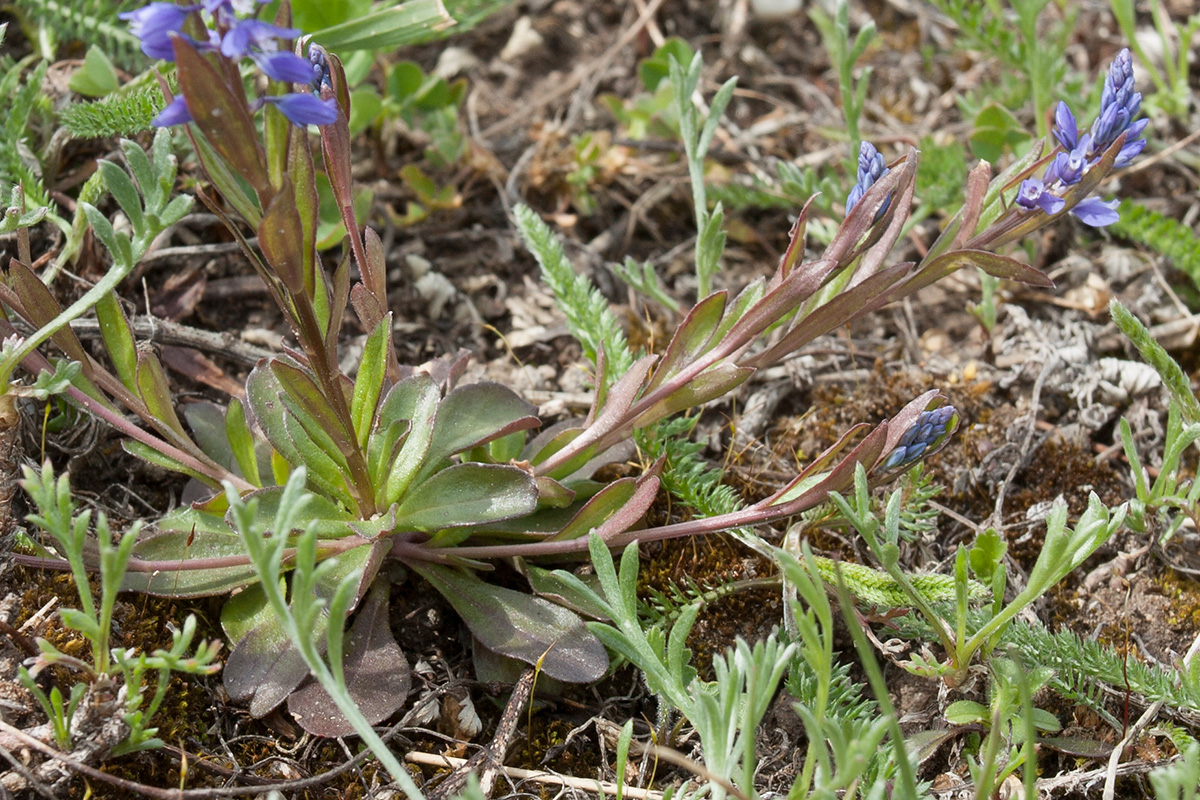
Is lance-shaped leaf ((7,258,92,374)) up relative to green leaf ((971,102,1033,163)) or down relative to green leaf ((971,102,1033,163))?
up

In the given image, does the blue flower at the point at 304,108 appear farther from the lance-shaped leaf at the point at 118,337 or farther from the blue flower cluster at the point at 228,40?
the lance-shaped leaf at the point at 118,337

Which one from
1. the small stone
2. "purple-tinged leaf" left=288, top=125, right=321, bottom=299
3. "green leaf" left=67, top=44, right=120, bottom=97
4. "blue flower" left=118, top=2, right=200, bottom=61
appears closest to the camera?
"blue flower" left=118, top=2, right=200, bottom=61

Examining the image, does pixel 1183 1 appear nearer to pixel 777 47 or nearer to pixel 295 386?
pixel 777 47

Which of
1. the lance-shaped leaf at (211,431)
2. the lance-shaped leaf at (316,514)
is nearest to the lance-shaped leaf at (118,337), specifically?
the lance-shaped leaf at (211,431)

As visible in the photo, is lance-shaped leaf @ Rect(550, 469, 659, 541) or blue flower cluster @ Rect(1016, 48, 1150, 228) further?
lance-shaped leaf @ Rect(550, 469, 659, 541)

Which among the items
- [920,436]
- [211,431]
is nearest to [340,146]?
[211,431]

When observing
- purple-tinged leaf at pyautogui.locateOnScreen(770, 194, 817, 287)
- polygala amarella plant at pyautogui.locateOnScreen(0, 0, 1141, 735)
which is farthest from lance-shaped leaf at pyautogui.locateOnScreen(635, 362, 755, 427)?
purple-tinged leaf at pyautogui.locateOnScreen(770, 194, 817, 287)

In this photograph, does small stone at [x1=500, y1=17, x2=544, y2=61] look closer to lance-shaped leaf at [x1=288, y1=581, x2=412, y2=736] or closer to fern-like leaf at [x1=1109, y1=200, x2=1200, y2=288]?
fern-like leaf at [x1=1109, y1=200, x2=1200, y2=288]
